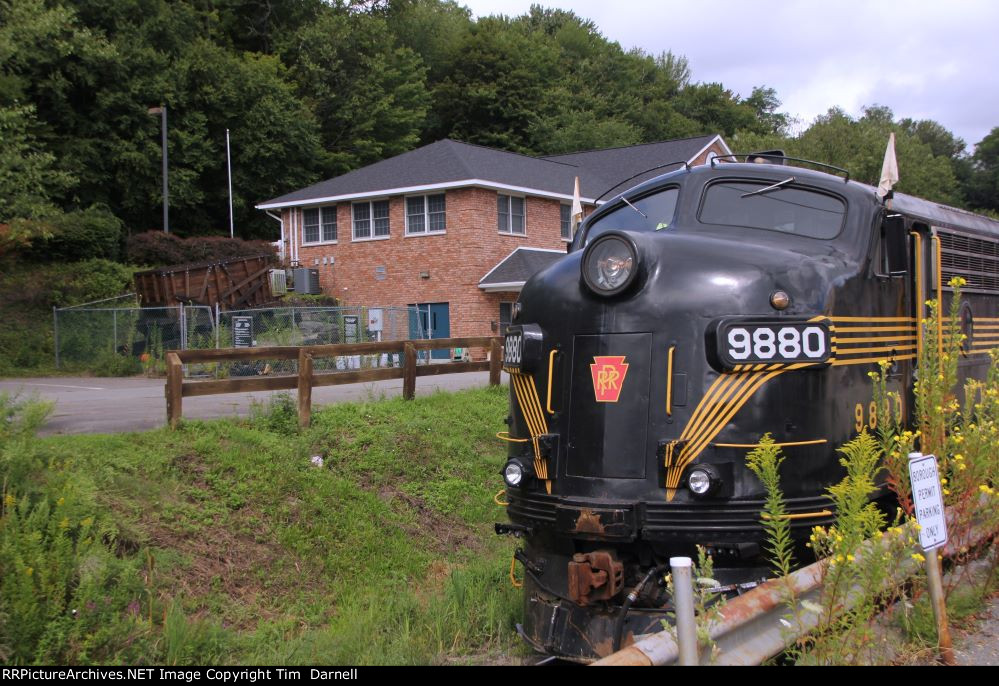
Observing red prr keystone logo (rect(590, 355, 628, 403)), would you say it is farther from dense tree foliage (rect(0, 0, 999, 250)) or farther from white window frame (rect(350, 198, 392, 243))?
white window frame (rect(350, 198, 392, 243))

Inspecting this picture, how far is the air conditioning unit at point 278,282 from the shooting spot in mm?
28719

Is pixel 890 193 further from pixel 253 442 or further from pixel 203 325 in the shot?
pixel 203 325

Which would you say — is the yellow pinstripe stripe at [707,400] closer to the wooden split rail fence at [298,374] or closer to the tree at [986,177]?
the wooden split rail fence at [298,374]

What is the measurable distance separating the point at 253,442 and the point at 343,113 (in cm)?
3770

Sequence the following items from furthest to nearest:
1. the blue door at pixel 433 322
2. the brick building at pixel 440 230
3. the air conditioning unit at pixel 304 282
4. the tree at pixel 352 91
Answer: the tree at pixel 352 91, the air conditioning unit at pixel 304 282, the blue door at pixel 433 322, the brick building at pixel 440 230

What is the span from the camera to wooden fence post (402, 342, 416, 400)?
12.0m

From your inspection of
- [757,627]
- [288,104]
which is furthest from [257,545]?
[288,104]

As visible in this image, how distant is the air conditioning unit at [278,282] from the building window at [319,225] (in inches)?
81.2

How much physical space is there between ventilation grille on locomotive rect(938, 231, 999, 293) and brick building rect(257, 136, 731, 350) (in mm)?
18008

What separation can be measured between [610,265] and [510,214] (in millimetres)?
23154

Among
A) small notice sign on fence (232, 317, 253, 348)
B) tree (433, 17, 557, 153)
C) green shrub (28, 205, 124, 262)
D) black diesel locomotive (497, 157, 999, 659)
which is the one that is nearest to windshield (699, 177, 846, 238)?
black diesel locomotive (497, 157, 999, 659)

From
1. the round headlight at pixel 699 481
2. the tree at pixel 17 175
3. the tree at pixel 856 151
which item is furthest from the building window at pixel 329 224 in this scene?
the round headlight at pixel 699 481

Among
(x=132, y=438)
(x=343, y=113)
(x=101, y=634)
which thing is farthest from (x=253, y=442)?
(x=343, y=113)

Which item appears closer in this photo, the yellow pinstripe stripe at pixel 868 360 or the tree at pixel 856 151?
the yellow pinstripe stripe at pixel 868 360
